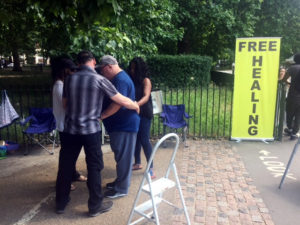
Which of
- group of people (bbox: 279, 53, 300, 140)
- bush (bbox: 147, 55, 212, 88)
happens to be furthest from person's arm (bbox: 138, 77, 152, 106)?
bush (bbox: 147, 55, 212, 88)

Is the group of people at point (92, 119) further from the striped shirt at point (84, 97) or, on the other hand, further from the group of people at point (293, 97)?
the group of people at point (293, 97)

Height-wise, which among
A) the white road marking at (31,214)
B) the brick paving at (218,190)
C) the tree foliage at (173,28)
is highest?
the tree foliage at (173,28)

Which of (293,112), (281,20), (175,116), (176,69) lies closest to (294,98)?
(293,112)

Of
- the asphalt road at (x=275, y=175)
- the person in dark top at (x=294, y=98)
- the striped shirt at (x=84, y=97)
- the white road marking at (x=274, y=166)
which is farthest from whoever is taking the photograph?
the person in dark top at (x=294, y=98)

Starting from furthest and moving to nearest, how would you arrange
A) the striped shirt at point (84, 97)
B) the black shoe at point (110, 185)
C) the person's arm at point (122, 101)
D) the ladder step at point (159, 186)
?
the black shoe at point (110, 185) → the person's arm at point (122, 101) → the striped shirt at point (84, 97) → the ladder step at point (159, 186)

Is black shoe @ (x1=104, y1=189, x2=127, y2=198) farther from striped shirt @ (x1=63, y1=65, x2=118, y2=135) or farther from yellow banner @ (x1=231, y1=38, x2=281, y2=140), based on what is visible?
yellow banner @ (x1=231, y1=38, x2=281, y2=140)

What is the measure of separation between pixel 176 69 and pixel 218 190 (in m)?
10.3

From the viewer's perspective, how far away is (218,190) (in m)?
4.32

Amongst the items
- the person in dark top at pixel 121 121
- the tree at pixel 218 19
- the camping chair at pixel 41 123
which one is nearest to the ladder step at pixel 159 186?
the person in dark top at pixel 121 121

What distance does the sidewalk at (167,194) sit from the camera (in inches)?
141

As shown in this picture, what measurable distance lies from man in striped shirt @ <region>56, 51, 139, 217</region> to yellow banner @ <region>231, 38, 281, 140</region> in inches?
141

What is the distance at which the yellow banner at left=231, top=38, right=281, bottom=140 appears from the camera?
6.21 meters

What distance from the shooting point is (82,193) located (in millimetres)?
4223

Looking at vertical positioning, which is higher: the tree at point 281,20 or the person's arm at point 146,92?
the tree at point 281,20
